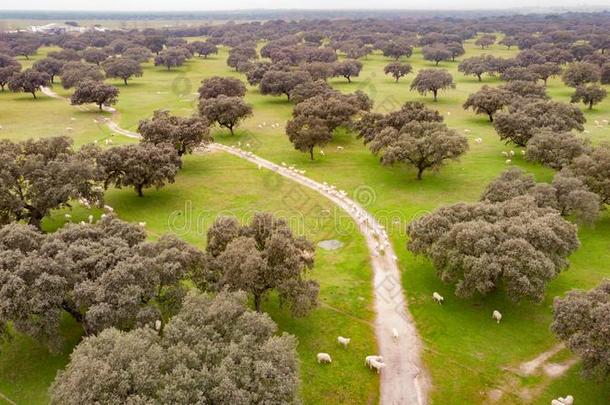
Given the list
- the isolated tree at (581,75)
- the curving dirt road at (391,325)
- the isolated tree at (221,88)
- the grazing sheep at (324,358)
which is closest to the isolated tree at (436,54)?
the isolated tree at (581,75)

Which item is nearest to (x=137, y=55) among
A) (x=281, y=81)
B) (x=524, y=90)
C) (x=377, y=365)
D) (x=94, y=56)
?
(x=94, y=56)

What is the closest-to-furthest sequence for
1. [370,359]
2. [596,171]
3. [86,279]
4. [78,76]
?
1. [86,279]
2. [370,359]
3. [596,171]
4. [78,76]

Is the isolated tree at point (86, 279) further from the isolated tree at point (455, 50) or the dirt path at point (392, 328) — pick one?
the isolated tree at point (455, 50)

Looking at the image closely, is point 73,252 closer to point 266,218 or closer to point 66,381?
point 66,381

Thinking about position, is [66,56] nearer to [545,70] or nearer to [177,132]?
[177,132]

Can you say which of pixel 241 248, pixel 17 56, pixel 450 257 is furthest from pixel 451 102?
pixel 17 56

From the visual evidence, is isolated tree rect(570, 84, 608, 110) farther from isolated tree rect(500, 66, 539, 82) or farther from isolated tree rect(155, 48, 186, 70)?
isolated tree rect(155, 48, 186, 70)
